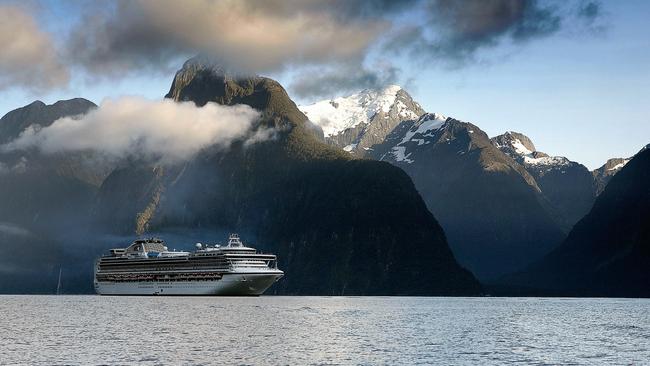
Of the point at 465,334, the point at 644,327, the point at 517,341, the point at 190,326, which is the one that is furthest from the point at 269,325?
the point at 644,327

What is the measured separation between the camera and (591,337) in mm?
154625

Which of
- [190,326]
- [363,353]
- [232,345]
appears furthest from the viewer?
[190,326]

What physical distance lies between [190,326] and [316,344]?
42.4 metres

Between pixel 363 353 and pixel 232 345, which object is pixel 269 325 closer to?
pixel 232 345

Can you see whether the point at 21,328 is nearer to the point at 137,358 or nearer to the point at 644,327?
the point at 137,358

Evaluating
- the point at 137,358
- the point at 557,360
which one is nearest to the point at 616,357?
the point at 557,360

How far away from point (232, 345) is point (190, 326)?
39253 mm

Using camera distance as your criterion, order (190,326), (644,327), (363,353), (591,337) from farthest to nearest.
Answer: (644,327) < (190,326) < (591,337) < (363,353)

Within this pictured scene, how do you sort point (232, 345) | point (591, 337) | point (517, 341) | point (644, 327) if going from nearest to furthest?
point (232, 345) → point (517, 341) → point (591, 337) → point (644, 327)

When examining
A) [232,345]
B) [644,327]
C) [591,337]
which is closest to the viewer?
[232,345]

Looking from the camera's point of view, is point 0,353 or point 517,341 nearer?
point 0,353

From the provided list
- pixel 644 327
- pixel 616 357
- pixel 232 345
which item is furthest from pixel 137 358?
pixel 644 327

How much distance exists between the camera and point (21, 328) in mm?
163000

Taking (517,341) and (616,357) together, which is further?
(517,341)
